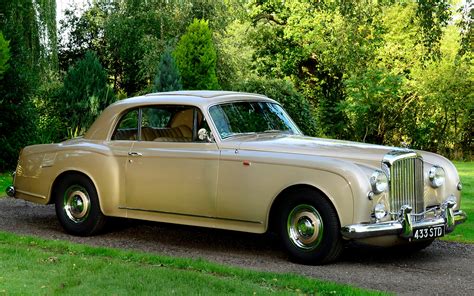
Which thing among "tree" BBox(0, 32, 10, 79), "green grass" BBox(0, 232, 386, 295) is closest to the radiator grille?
"green grass" BBox(0, 232, 386, 295)

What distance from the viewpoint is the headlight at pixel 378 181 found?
23.7ft

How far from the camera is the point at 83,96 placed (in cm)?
1855

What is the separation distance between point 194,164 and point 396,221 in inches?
91.9

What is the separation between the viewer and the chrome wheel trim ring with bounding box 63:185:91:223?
9.02m

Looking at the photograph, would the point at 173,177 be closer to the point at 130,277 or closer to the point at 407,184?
the point at 130,277

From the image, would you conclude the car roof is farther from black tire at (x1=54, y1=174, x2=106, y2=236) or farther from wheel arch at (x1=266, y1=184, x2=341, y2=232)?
wheel arch at (x1=266, y1=184, x2=341, y2=232)

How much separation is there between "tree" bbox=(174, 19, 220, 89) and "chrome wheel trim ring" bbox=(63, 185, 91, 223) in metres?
11.0

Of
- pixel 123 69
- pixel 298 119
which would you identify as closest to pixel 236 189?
pixel 298 119

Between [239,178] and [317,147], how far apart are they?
911 mm

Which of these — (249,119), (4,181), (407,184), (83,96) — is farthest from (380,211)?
(83,96)

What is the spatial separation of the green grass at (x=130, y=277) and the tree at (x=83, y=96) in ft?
35.9

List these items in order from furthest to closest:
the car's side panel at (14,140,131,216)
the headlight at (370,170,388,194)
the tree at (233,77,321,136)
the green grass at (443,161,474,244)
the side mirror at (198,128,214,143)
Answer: the tree at (233,77,321,136) → the green grass at (443,161,474,244) → the car's side panel at (14,140,131,216) → the side mirror at (198,128,214,143) → the headlight at (370,170,388,194)

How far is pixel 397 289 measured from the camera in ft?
21.3

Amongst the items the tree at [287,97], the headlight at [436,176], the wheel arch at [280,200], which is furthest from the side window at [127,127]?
the tree at [287,97]
